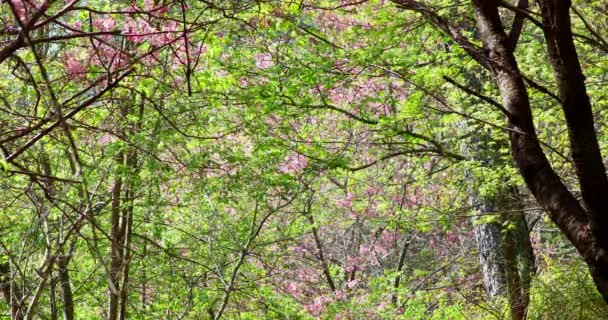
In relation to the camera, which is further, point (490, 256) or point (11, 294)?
point (490, 256)

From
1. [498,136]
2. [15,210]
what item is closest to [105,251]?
[15,210]

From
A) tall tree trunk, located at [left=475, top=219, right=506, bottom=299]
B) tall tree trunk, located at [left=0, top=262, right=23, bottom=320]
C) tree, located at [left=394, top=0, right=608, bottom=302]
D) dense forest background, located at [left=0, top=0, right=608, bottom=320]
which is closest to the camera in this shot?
tree, located at [left=394, top=0, right=608, bottom=302]

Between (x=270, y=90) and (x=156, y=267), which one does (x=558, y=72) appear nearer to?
(x=270, y=90)

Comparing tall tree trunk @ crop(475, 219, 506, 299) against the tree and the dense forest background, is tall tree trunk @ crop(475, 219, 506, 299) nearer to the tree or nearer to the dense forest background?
the dense forest background

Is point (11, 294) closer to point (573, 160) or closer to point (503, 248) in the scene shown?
point (573, 160)

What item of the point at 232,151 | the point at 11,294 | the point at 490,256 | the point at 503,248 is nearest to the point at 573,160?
the point at 11,294

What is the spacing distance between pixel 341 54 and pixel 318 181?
3072 mm

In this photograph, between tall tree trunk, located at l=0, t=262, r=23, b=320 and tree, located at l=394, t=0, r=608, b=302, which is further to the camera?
tall tree trunk, located at l=0, t=262, r=23, b=320

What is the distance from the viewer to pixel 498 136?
619 cm

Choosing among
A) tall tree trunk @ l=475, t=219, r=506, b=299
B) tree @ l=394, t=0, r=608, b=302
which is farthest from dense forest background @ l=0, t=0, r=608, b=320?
tree @ l=394, t=0, r=608, b=302

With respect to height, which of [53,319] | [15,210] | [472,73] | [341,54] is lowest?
[53,319]

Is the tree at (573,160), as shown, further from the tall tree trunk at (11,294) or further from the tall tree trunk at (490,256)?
the tall tree trunk at (490,256)

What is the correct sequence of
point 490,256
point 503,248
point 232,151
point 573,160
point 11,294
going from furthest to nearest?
point 490,256 → point 503,248 → point 232,151 → point 11,294 → point 573,160

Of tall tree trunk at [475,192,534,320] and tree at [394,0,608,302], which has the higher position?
tall tree trunk at [475,192,534,320]
